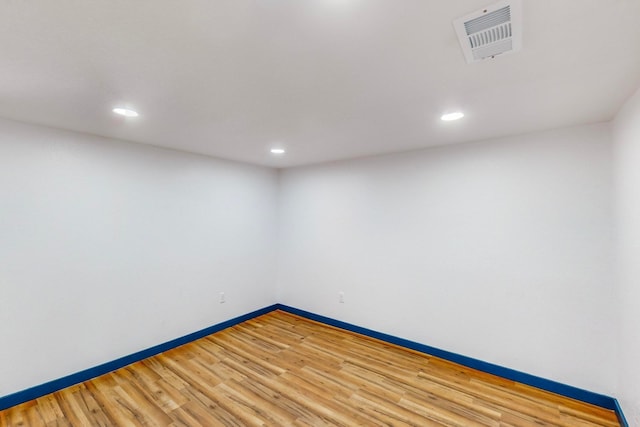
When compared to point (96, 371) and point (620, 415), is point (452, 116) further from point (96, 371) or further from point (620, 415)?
point (96, 371)

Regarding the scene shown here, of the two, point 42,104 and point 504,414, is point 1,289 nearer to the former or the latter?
point 42,104

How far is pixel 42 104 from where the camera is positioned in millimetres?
2035

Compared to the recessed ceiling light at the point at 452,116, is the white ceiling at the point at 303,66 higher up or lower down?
lower down

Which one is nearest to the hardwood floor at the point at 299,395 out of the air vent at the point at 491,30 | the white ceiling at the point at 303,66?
the white ceiling at the point at 303,66

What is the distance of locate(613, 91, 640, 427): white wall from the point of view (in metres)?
1.83

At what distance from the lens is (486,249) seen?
291cm

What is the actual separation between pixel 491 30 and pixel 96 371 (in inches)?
162

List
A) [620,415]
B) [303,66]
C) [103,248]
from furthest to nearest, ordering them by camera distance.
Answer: [103,248], [620,415], [303,66]

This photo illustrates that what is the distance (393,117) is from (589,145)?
1760 millimetres

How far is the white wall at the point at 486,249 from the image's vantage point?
2.43m

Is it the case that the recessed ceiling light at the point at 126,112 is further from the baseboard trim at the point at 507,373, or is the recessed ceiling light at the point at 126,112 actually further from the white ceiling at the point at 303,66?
the baseboard trim at the point at 507,373

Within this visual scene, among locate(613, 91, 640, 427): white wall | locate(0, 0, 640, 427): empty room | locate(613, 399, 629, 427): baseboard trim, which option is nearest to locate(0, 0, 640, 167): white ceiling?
locate(0, 0, 640, 427): empty room

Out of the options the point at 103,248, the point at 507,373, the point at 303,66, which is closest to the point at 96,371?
the point at 103,248

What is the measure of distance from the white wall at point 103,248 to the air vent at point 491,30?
3.33 metres
